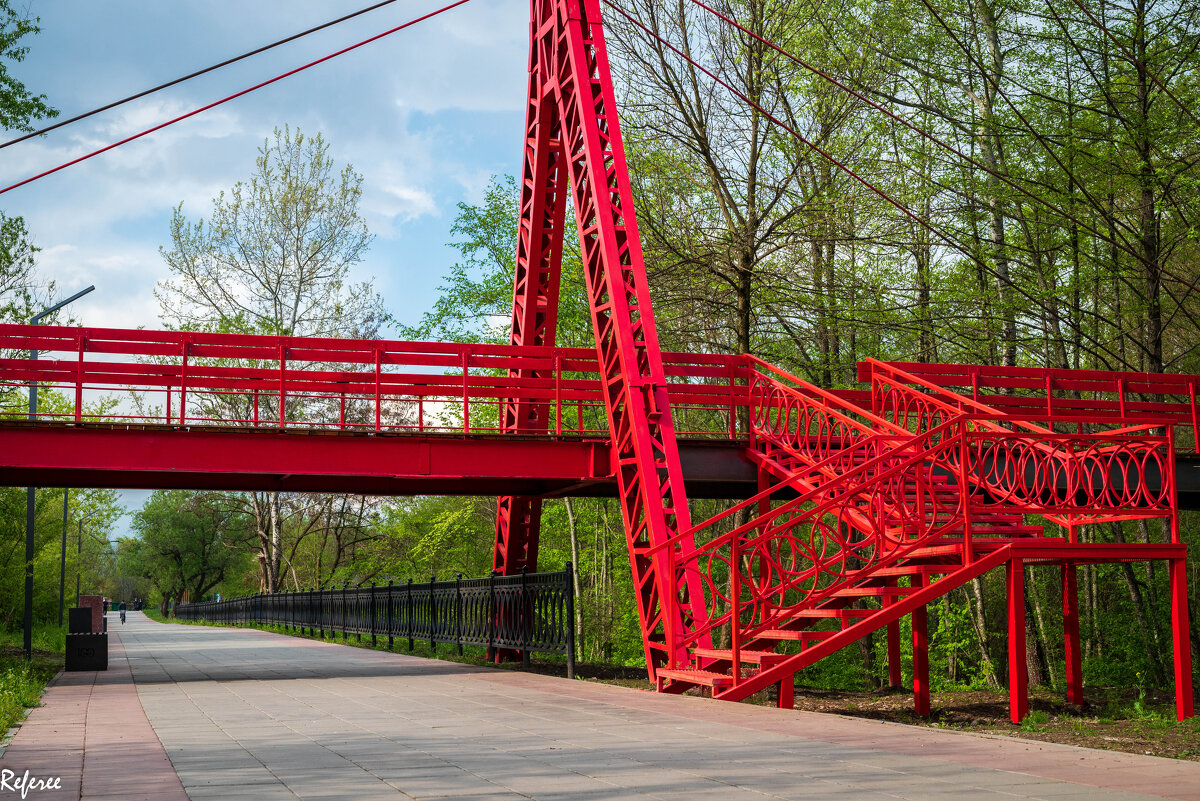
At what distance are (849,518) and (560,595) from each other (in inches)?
160

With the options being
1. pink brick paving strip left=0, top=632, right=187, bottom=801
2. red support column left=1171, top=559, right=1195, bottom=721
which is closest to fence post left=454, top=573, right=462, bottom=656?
pink brick paving strip left=0, top=632, right=187, bottom=801

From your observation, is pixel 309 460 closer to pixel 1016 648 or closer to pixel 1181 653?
pixel 1016 648

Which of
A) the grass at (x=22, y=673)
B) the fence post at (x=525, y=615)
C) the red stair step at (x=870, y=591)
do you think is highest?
the red stair step at (x=870, y=591)

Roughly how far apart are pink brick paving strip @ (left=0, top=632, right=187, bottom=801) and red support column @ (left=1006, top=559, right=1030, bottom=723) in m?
6.99

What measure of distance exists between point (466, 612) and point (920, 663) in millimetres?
8800

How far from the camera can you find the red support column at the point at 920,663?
415 inches

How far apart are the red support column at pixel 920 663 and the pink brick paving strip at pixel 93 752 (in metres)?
7.18

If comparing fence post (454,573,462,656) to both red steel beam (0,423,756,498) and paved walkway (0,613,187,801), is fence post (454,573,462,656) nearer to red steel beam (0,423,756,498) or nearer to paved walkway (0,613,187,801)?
red steel beam (0,423,756,498)

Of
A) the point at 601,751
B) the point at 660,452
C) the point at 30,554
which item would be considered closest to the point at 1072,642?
the point at 660,452

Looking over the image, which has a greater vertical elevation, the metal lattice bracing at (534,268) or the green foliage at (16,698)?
the metal lattice bracing at (534,268)

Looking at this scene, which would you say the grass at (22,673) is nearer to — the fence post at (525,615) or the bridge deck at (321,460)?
the bridge deck at (321,460)

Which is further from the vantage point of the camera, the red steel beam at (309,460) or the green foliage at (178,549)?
the green foliage at (178,549)

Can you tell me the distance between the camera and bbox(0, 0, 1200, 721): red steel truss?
10305 mm

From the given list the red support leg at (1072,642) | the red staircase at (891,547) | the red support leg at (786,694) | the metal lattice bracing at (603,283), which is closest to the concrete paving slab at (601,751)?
the red staircase at (891,547)
